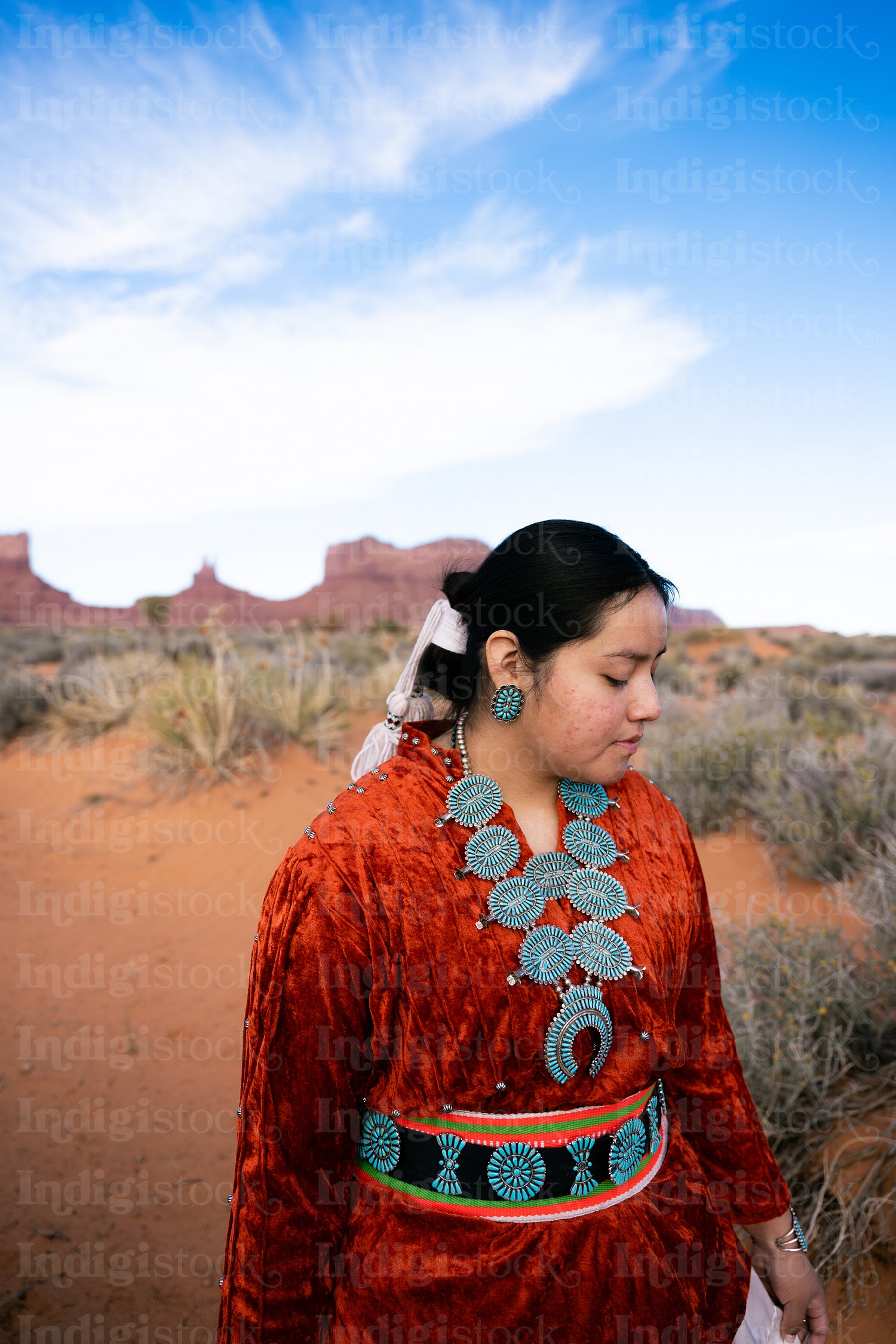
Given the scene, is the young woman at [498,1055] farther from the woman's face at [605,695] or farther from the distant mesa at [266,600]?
the distant mesa at [266,600]

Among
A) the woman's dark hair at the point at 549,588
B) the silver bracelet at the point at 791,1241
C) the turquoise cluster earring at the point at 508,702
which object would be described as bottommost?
the silver bracelet at the point at 791,1241

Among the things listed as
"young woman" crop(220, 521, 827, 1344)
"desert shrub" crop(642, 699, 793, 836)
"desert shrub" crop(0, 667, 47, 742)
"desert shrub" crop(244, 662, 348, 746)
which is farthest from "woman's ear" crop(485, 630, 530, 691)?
"desert shrub" crop(0, 667, 47, 742)

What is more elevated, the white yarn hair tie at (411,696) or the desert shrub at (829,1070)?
the white yarn hair tie at (411,696)

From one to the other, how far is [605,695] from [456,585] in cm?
49

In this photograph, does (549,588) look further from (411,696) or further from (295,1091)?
(295,1091)

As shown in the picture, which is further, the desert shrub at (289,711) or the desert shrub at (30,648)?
the desert shrub at (30,648)

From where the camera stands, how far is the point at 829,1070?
9.59 ft

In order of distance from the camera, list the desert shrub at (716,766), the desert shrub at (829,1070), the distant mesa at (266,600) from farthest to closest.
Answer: the distant mesa at (266,600)
the desert shrub at (716,766)
the desert shrub at (829,1070)

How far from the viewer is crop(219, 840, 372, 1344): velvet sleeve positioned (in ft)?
4.37

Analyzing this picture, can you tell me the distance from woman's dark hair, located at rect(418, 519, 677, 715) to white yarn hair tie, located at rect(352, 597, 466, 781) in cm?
3

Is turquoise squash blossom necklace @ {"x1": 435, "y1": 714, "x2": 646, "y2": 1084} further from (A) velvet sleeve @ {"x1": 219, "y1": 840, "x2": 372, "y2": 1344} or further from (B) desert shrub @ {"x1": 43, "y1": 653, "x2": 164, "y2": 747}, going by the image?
(B) desert shrub @ {"x1": 43, "y1": 653, "x2": 164, "y2": 747}

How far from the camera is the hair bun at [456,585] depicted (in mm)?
1775

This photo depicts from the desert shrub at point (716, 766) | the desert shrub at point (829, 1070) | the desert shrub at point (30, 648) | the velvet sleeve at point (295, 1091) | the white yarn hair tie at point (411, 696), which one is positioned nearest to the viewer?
the velvet sleeve at point (295, 1091)

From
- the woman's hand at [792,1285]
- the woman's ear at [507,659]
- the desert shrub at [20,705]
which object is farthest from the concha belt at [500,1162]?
the desert shrub at [20,705]
